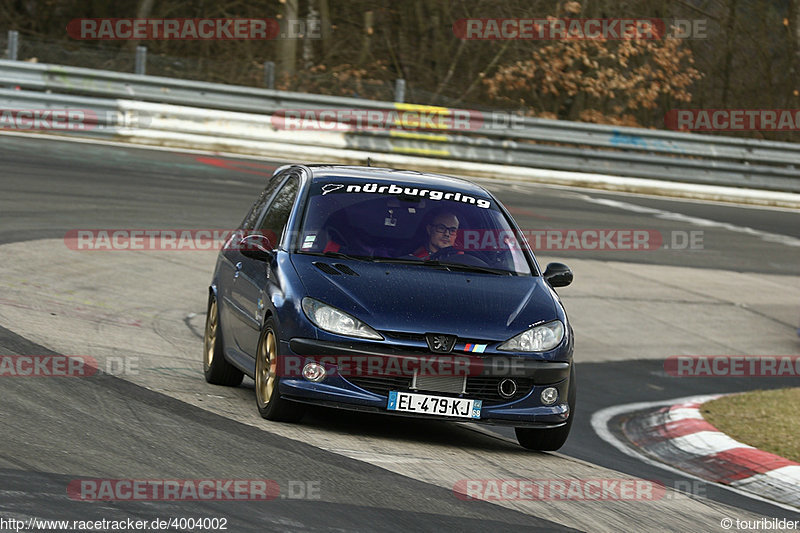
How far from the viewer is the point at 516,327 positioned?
7.35 metres

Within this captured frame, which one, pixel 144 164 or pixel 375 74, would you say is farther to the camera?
pixel 375 74

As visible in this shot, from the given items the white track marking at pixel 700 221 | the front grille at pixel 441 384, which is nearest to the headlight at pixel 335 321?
the front grille at pixel 441 384

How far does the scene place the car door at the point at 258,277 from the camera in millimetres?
7883

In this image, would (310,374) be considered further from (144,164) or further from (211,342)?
(144,164)

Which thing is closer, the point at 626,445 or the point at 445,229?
the point at 445,229

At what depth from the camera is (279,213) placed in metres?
8.58

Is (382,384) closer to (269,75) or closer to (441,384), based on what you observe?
(441,384)

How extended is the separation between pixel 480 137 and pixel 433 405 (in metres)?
17.3

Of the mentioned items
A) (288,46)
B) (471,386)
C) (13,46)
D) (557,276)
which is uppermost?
(288,46)

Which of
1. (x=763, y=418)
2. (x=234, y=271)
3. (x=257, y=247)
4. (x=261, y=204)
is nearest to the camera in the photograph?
(x=257, y=247)

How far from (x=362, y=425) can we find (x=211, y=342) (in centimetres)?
171

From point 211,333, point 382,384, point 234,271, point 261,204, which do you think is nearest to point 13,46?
point 261,204

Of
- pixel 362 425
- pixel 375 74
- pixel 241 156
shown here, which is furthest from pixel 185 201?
pixel 375 74

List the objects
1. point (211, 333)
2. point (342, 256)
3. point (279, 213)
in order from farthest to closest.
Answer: point (211, 333) < point (279, 213) < point (342, 256)
